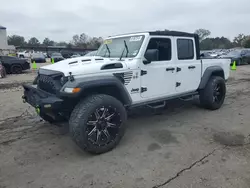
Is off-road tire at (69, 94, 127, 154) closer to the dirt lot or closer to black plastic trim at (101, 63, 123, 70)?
the dirt lot

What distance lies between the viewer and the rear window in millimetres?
4736

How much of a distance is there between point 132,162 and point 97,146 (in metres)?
0.58

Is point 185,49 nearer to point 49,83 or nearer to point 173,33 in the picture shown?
point 173,33

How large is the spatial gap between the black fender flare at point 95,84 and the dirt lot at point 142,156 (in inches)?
37.2

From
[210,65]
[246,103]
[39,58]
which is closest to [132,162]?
[210,65]

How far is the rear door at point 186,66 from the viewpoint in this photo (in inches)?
184

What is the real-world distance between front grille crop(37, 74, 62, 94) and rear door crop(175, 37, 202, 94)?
8.19 ft

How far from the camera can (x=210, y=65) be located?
18.3ft

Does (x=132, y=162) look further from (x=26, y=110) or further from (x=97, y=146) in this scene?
(x=26, y=110)

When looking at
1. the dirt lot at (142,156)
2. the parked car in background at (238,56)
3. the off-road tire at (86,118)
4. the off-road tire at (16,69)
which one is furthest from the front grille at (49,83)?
the parked car in background at (238,56)

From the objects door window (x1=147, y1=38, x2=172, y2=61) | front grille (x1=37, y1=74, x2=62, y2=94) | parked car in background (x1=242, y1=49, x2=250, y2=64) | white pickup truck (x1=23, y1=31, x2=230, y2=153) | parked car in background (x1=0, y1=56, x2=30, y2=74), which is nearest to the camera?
white pickup truck (x1=23, y1=31, x2=230, y2=153)

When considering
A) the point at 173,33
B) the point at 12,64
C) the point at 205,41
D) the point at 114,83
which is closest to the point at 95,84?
the point at 114,83

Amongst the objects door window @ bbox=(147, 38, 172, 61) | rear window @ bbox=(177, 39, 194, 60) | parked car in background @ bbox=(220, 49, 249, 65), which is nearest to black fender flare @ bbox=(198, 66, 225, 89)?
A: rear window @ bbox=(177, 39, 194, 60)

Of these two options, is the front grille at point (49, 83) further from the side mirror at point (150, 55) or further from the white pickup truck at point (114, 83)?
the side mirror at point (150, 55)
